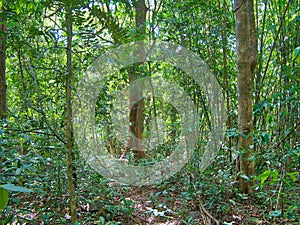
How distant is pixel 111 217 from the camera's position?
247cm

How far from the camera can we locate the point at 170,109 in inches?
202

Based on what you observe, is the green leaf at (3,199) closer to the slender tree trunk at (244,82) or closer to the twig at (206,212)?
the twig at (206,212)

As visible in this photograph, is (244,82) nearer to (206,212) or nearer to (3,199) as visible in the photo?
(206,212)

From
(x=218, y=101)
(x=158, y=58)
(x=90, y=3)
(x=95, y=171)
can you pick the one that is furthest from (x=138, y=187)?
(x=90, y=3)

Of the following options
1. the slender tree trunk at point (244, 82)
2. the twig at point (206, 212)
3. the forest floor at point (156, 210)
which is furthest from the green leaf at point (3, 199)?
the slender tree trunk at point (244, 82)

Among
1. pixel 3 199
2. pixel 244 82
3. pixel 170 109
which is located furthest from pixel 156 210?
pixel 170 109

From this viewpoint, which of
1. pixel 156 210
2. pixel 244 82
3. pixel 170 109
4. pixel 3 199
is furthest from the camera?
pixel 170 109

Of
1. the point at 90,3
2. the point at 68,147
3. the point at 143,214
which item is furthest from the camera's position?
the point at 143,214

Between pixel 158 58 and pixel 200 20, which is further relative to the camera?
pixel 158 58

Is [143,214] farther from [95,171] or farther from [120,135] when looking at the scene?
[120,135]

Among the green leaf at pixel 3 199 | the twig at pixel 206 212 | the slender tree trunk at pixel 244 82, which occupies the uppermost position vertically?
the slender tree trunk at pixel 244 82

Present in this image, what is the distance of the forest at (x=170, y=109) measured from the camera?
2002 millimetres

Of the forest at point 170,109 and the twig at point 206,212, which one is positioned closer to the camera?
the forest at point 170,109

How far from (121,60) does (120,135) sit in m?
2.26
